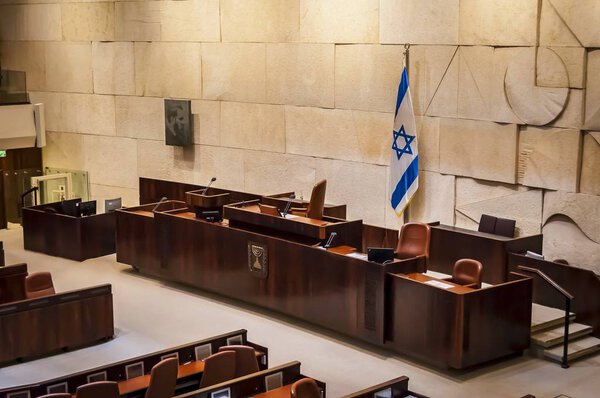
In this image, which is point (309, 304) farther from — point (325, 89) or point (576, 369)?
point (325, 89)

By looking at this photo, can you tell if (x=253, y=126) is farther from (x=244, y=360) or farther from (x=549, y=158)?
(x=244, y=360)

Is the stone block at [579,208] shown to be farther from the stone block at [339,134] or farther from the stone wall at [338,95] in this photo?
the stone block at [339,134]

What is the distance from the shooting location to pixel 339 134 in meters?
14.3

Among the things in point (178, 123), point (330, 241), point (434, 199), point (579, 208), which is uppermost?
point (178, 123)

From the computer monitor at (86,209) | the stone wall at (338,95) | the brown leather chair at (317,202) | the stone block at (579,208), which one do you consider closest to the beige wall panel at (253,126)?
the stone wall at (338,95)

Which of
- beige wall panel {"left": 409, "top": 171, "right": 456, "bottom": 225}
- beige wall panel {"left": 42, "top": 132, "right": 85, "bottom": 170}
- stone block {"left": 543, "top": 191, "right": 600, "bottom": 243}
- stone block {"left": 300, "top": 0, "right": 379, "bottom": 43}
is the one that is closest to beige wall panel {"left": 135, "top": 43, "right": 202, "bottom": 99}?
beige wall panel {"left": 42, "top": 132, "right": 85, "bottom": 170}

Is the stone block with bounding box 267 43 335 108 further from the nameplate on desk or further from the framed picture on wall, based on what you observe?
the nameplate on desk

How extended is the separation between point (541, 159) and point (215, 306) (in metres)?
4.52

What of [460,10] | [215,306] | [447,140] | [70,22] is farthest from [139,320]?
[70,22]

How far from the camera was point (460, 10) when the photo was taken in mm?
12484

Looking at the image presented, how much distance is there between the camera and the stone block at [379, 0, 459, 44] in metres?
12.6

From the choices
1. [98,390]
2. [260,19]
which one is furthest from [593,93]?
[98,390]

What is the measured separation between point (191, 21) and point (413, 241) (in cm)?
698

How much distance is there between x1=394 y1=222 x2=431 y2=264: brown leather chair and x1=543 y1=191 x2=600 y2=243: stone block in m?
1.88
